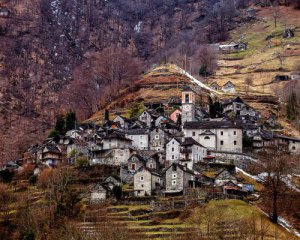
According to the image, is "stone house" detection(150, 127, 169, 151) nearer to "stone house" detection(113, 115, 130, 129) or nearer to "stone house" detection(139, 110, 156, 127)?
"stone house" detection(139, 110, 156, 127)

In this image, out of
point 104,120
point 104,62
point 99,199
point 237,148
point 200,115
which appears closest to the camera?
point 99,199

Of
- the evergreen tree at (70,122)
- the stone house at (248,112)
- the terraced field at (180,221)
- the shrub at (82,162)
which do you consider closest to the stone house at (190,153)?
the terraced field at (180,221)

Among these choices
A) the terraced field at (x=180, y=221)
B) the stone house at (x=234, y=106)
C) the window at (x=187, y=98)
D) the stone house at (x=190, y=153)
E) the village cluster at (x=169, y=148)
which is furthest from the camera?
the stone house at (x=234, y=106)

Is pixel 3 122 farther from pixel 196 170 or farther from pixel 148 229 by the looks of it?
pixel 148 229

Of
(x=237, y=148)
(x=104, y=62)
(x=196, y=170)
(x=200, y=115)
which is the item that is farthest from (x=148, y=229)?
(x=104, y=62)

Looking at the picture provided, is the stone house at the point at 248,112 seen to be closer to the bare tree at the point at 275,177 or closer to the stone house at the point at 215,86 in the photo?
the bare tree at the point at 275,177

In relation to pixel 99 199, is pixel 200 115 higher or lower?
higher
